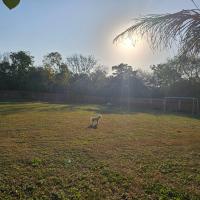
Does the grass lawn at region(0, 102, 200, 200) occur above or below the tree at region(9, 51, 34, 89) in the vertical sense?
below

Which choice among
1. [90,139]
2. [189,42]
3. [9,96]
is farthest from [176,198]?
[9,96]

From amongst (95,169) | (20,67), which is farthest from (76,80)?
(95,169)

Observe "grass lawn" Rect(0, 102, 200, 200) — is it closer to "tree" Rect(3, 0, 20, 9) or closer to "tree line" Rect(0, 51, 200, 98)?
"tree" Rect(3, 0, 20, 9)

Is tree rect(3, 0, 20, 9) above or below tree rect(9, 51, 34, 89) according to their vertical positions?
below

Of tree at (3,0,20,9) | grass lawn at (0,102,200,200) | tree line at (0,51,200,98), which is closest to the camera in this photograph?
tree at (3,0,20,9)

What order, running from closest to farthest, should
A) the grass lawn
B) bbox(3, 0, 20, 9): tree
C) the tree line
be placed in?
bbox(3, 0, 20, 9): tree
the grass lawn
the tree line

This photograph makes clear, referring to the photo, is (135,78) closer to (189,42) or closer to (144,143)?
(144,143)

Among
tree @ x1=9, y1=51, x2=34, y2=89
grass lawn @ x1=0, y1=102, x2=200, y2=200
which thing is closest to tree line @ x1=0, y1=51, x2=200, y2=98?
tree @ x1=9, y1=51, x2=34, y2=89

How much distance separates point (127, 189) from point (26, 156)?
2935 millimetres

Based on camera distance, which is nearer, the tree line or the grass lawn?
the grass lawn

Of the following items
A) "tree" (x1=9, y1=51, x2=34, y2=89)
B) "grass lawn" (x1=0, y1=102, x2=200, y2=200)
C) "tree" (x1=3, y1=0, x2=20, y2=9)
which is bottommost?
"grass lawn" (x1=0, y1=102, x2=200, y2=200)

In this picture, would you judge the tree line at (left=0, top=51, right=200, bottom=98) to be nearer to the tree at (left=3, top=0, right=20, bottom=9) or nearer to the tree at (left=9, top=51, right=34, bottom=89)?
the tree at (left=9, top=51, right=34, bottom=89)

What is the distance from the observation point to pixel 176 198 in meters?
4.26

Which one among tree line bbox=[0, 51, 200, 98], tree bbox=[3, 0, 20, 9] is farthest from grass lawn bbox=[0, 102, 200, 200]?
tree line bbox=[0, 51, 200, 98]
